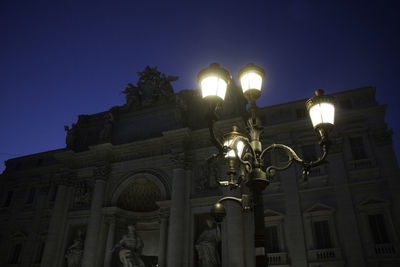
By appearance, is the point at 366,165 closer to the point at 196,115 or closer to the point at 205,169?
the point at 205,169

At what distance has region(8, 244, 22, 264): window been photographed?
24.0 m

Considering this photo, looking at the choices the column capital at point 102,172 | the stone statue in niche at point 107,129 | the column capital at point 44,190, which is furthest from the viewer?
the column capital at point 44,190

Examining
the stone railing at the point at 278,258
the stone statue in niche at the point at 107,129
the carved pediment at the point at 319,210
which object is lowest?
the stone railing at the point at 278,258

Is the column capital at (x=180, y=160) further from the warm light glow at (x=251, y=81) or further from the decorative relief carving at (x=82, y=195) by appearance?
the warm light glow at (x=251, y=81)

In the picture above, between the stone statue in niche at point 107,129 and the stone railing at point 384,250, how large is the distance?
17994 millimetres

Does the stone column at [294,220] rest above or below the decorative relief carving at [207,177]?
below

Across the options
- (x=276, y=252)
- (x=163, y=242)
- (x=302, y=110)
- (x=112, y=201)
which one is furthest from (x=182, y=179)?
(x=302, y=110)

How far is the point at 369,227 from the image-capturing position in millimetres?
15867

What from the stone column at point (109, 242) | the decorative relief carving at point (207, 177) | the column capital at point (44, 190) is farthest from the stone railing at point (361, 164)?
the column capital at point (44, 190)

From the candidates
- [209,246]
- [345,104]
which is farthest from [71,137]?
[345,104]

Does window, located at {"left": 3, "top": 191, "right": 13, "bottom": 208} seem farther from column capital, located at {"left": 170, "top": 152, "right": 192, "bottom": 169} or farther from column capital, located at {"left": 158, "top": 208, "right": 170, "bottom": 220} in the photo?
column capital, located at {"left": 170, "top": 152, "right": 192, "bottom": 169}

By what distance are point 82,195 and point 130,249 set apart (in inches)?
228

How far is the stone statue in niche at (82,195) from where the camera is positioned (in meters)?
22.3

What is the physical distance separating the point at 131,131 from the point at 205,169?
7.01m
